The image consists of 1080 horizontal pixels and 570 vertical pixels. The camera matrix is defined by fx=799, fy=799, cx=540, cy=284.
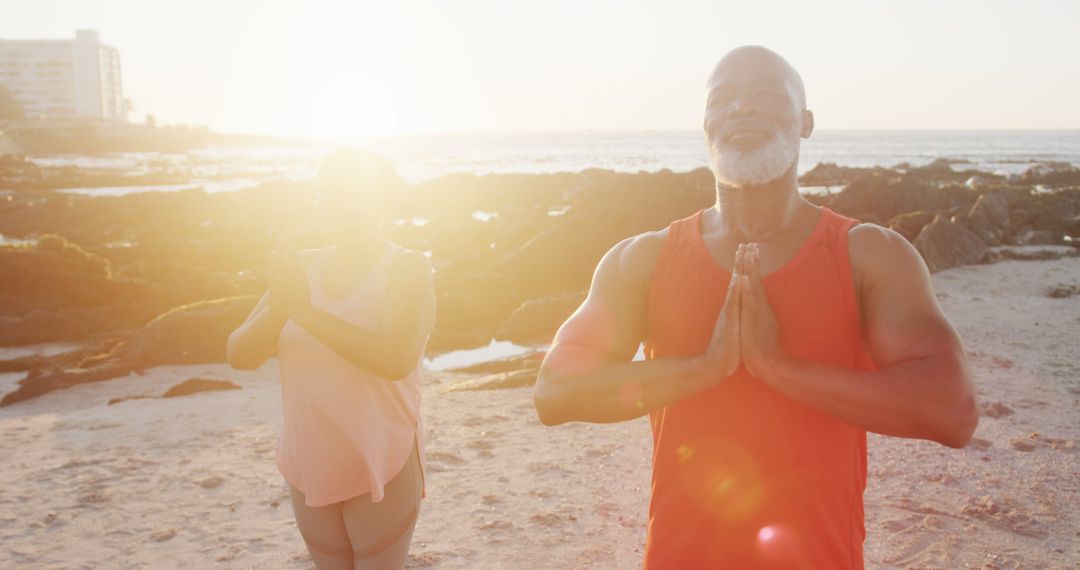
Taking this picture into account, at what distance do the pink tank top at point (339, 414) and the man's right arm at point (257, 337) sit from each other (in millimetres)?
72

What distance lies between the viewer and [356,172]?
3.29 metres

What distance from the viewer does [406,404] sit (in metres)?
3.23

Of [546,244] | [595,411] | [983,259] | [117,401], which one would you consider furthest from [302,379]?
[983,259]

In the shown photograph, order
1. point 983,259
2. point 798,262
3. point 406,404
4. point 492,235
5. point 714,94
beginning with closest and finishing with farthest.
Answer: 1. point 798,262
2. point 714,94
3. point 406,404
4. point 983,259
5. point 492,235

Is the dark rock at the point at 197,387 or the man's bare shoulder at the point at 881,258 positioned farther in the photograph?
the dark rock at the point at 197,387

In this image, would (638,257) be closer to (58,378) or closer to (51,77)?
(58,378)

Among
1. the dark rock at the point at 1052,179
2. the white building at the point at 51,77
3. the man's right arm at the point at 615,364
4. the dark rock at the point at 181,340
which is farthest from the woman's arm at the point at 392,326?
the white building at the point at 51,77

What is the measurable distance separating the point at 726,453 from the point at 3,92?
5237 inches

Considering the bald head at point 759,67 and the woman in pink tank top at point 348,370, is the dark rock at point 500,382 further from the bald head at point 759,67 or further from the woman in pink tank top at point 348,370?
the bald head at point 759,67

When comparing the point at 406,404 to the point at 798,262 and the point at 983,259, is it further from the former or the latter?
the point at 983,259

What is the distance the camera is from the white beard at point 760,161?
2.15 metres

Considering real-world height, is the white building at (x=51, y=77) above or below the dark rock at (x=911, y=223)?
above

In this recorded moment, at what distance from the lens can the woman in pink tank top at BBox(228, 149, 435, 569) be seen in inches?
118

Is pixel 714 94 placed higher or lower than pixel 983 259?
higher
